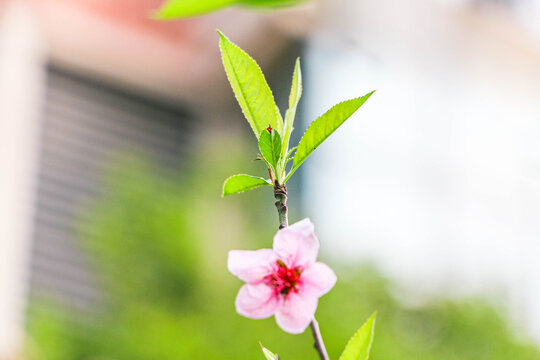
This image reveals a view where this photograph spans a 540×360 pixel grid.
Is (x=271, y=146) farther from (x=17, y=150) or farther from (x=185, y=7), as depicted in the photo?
(x=17, y=150)

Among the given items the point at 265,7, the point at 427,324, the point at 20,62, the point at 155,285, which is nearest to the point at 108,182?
the point at 155,285

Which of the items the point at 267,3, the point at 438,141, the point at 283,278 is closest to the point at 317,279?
the point at 283,278

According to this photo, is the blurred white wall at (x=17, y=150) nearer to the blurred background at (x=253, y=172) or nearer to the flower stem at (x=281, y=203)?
the blurred background at (x=253, y=172)

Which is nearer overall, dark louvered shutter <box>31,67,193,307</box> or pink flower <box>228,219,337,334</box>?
pink flower <box>228,219,337,334</box>

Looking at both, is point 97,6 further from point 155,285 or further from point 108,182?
point 155,285

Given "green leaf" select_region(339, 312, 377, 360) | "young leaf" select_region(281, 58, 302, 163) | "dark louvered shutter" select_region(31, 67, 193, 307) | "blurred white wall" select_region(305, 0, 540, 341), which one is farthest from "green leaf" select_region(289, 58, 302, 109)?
"dark louvered shutter" select_region(31, 67, 193, 307)

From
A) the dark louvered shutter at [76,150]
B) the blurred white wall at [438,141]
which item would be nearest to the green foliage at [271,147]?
the blurred white wall at [438,141]

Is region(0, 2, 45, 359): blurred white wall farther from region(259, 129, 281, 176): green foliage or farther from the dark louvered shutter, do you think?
region(259, 129, 281, 176): green foliage
